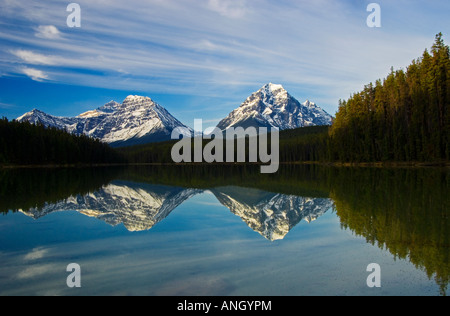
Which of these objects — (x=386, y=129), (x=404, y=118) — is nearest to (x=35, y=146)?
(x=386, y=129)

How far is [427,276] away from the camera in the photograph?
8.49m

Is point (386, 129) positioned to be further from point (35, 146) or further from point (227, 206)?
point (35, 146)

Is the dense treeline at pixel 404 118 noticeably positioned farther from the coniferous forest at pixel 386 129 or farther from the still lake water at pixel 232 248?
the still lake water at pixel 232 248

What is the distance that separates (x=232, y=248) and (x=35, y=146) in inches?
4659

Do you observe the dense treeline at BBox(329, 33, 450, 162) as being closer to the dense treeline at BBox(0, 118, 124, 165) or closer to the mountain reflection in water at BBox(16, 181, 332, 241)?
the mountain reflection in water at BBox(16, 181, 332, 241)

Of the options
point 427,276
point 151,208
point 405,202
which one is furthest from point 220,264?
point 405,202

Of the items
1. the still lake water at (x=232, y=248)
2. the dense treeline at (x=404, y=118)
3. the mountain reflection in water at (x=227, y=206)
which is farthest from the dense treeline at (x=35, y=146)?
the still lake water at (x=232, y=248)

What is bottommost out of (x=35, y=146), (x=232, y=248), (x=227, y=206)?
(x=232, y=248)

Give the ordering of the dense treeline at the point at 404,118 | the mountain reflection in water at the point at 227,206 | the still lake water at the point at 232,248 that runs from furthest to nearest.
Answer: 1. the dense treeline at the point at 404,118
2. the mountain reflection in water at the point at 227,206
3. the still lake water at the point at 232,248

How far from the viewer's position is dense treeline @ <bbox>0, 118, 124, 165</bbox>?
352ft

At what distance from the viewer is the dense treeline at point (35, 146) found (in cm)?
10731

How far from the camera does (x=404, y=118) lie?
78.6m

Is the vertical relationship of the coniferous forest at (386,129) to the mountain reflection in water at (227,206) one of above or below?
above

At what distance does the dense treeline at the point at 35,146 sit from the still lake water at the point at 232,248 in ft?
332
